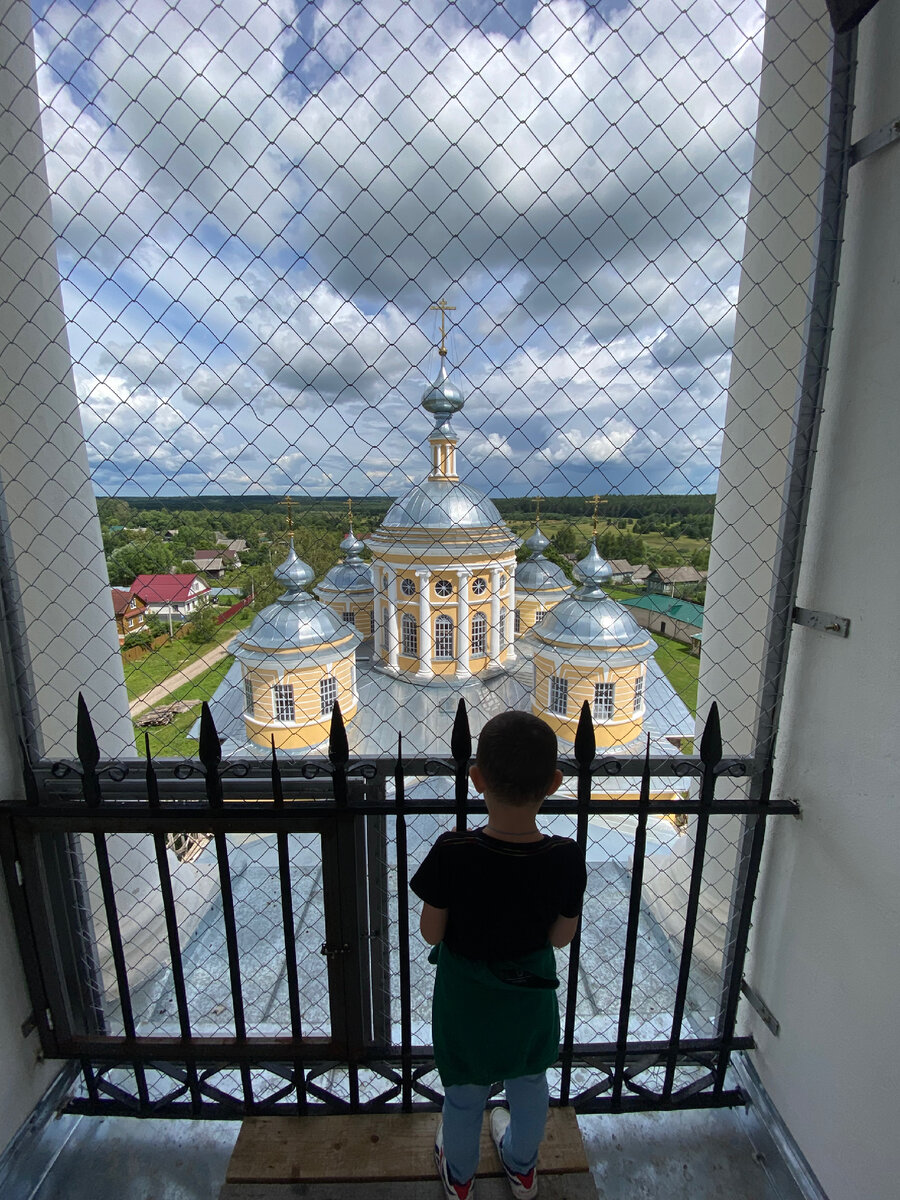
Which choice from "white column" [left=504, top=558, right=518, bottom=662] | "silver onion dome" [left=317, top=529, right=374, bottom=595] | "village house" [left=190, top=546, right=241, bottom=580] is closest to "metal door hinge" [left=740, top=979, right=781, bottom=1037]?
"village house" [left=190, top=546, right=241, bottom=580]

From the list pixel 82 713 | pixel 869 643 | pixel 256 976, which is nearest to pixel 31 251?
pixel 82 713

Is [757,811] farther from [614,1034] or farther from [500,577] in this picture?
[500,577]

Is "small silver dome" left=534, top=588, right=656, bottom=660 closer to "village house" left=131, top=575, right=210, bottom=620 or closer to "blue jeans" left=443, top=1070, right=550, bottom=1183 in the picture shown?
"village house" left=131, top=575, right=210, bottom=620

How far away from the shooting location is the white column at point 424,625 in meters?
5.79

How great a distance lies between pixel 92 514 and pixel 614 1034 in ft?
8.69

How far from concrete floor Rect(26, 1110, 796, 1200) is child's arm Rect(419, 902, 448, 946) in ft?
2.60

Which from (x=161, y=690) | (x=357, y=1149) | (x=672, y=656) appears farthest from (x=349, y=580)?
(x=357, y=1149)

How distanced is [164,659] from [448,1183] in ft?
6.56

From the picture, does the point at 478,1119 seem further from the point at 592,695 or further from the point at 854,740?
the point at 592,695

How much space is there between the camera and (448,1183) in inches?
50.3

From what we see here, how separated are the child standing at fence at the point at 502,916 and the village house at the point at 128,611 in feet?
6.23

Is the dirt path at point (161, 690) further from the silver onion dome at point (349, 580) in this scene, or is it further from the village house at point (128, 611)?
the silver onion dome at point (349, 580)

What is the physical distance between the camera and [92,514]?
1.82 meters

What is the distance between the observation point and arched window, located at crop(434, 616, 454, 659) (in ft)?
26.1
